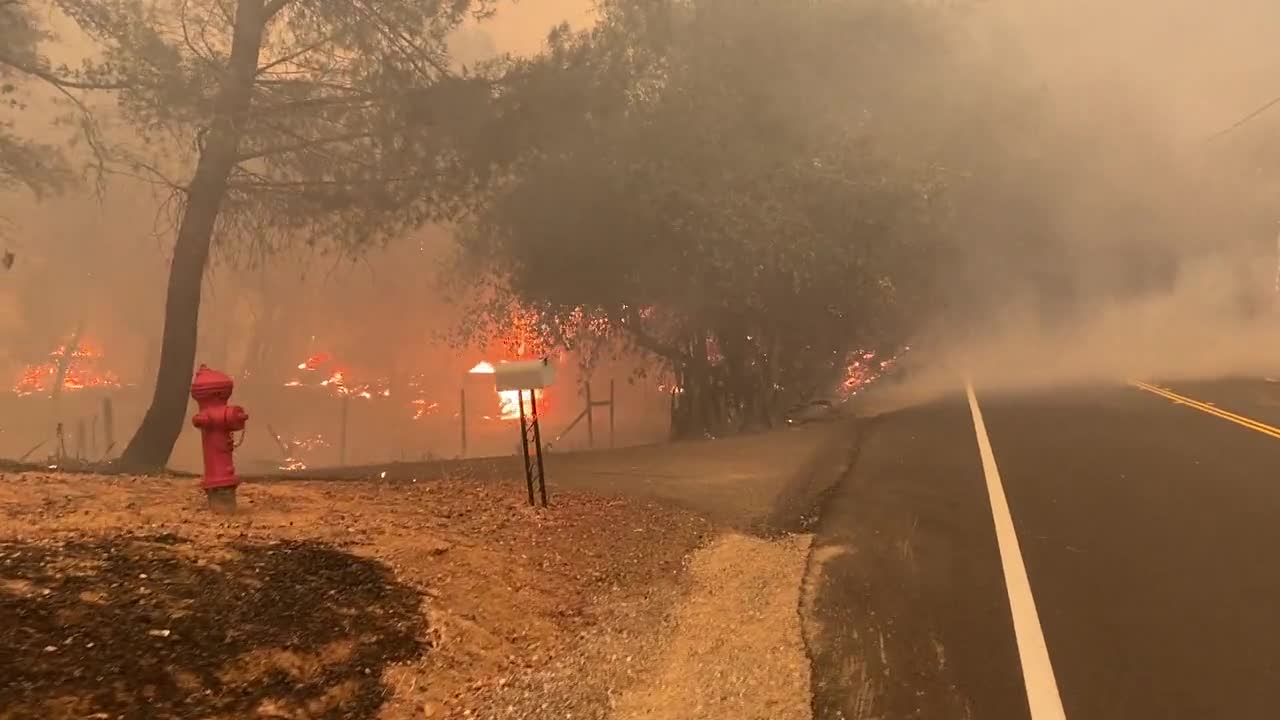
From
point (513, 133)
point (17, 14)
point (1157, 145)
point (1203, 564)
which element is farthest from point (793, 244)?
point (1157, 145)

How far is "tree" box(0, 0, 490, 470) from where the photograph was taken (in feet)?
41.7

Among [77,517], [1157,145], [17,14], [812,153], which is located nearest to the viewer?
[77,517]

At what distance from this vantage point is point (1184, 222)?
4547 centimetres

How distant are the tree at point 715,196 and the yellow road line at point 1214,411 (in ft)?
19.5

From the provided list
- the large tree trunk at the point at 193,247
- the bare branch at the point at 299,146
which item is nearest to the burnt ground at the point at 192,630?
the large tree trunk at the point at 193,247

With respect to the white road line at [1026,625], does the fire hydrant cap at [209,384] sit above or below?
above

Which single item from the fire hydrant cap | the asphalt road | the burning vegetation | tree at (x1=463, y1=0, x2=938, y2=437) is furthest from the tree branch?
the burning vegetation

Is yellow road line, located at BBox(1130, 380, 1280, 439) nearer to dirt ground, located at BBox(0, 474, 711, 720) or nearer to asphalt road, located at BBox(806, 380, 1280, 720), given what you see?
asphalt road, located at BBox(806, 380, 1280, 720)

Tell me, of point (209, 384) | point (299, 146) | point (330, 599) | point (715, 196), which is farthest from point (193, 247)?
point (330, 599)

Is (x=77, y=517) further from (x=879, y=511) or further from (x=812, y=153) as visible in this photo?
(x=812, y=153)

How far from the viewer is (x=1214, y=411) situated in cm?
1554

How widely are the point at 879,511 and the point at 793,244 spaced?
8685 millimetres

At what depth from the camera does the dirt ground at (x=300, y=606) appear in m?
3.55

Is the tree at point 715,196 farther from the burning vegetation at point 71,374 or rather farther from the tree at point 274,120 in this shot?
the burning vegetation at point 71,374
